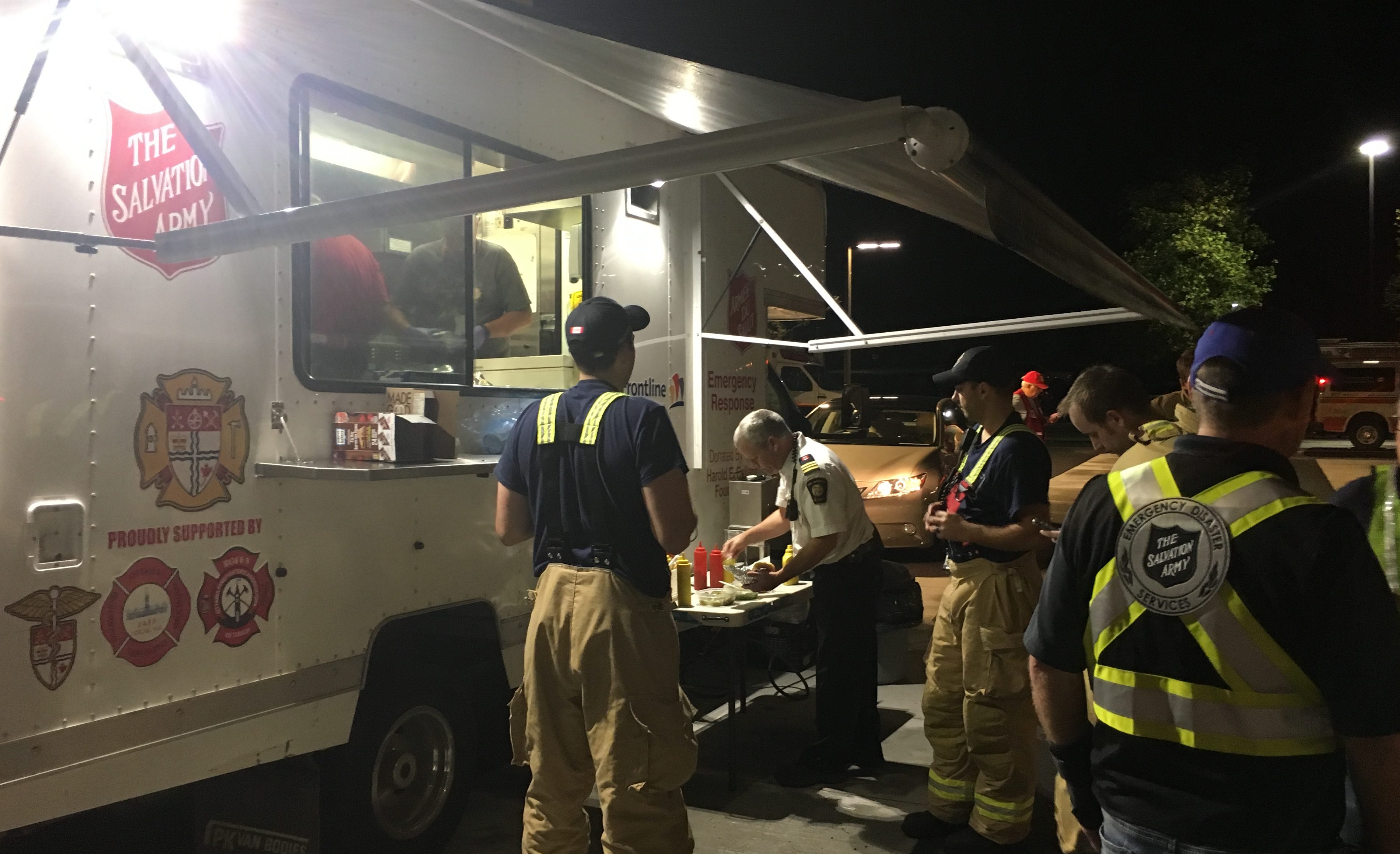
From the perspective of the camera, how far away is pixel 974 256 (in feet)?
129

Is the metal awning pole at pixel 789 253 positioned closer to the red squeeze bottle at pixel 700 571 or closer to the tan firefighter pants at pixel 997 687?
A: the red squeeze bottle at pixel 700 571

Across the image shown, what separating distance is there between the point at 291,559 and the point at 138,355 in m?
0.80

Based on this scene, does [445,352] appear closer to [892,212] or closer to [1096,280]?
[1096,280]

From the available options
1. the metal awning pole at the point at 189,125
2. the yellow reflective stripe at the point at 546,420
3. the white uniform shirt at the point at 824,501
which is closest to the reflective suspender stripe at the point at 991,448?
the white uniform shirt at the point at 824,501

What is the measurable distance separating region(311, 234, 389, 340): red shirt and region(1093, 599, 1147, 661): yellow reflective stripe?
2.68 meters

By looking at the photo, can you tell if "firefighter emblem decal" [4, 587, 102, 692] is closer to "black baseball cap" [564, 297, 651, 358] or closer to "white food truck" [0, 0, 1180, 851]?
"white food truck" [0, 0, 1180, 851]

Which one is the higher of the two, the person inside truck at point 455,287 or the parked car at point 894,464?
the person inside truck at point 455,287

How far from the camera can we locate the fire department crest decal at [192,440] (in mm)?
2670

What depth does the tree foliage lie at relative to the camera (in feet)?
75.5

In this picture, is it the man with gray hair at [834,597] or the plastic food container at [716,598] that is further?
the man with gray hair at [834,597]

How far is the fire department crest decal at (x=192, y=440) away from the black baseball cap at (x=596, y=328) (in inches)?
42.9

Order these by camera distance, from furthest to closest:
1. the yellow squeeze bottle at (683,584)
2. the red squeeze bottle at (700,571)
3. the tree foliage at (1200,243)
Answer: the tree foliage at (1200,243)
the red squeeze bottle at (700,571)
the yellow squeeze bottle at (683,584)

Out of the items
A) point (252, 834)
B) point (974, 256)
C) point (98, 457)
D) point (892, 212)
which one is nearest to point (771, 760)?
point (252, 834)

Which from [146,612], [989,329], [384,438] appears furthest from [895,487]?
[146,612]
